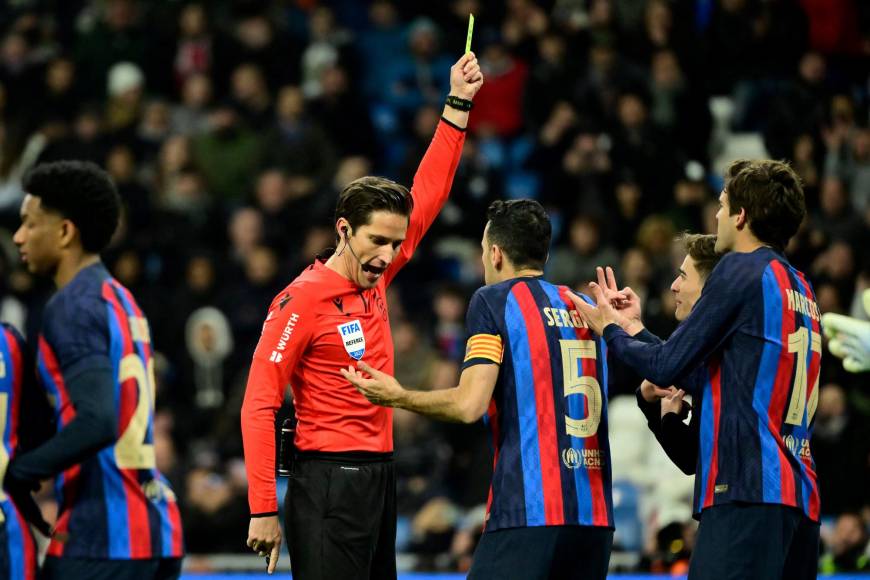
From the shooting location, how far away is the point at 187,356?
11414mm

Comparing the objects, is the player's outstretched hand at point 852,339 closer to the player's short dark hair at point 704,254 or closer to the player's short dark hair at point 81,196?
the player's short dark hair at point 704,254

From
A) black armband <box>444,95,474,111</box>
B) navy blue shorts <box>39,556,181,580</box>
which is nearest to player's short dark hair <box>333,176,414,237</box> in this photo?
black armband <box>444,95,474,111</box>

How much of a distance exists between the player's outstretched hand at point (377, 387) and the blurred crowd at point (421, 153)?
467cm

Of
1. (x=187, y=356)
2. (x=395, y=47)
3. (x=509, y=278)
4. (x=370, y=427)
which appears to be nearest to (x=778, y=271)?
(x=509, y=278)

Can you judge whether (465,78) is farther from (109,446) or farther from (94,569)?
(94,569)

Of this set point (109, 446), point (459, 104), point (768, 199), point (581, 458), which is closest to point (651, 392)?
point (581, 458)

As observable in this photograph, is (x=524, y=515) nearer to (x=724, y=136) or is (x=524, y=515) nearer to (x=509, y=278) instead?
(x=509, y=278)

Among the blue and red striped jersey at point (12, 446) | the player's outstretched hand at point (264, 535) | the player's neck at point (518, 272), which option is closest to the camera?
the blue and red striped jersey at point (12, 446)

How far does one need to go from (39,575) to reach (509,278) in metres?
1.93

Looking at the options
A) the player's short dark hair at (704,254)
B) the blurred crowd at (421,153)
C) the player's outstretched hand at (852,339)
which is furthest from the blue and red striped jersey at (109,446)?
the blurred crowd at (421,153)

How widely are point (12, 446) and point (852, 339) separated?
A: 3085mm

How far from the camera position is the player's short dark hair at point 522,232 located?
504 centimetres

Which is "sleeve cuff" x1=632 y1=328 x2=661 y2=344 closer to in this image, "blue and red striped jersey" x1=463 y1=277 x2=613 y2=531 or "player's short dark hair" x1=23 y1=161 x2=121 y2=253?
"blue and red striped jersey" x1=463 y1=277 x2=613 y2=531

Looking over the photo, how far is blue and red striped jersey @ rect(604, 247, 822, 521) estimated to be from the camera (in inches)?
180
